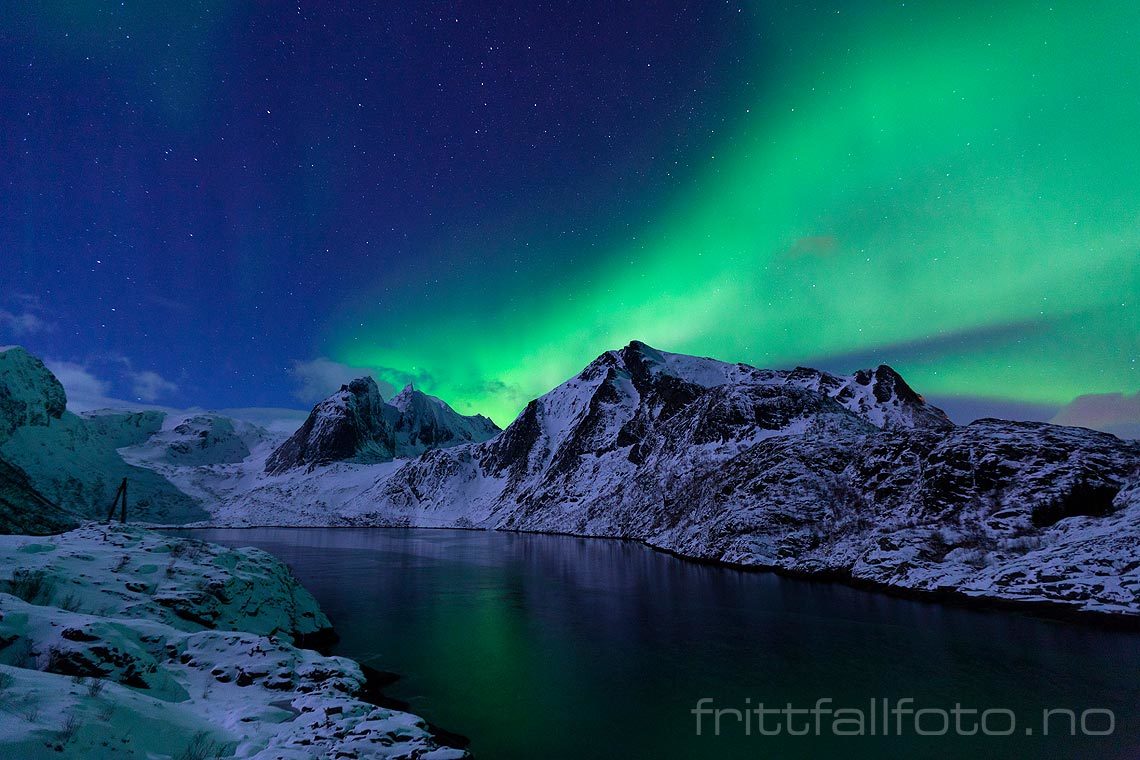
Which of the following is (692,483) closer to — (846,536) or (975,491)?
(846,536)

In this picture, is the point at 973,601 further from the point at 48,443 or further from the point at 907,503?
the point at 48,443

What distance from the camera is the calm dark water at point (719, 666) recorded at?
18000 mm

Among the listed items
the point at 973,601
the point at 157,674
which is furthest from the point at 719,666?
the point at 973,601

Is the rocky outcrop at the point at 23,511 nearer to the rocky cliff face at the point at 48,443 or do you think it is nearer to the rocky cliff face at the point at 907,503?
the rocky cliff face at the point at 907,503

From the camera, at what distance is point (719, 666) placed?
85.3 ft

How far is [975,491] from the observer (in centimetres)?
5447

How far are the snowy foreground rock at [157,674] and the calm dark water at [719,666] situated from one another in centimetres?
435

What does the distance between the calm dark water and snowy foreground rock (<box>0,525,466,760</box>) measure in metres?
4.35

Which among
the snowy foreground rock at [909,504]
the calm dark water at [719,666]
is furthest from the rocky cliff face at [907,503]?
the calm dark water at [719,666]

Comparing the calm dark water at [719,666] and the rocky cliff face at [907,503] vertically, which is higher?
the rocky cliff face at [907,503]

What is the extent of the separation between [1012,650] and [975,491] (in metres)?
32.0

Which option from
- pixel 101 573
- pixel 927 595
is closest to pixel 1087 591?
pixel 927 595

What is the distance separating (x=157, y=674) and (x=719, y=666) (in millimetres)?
23436

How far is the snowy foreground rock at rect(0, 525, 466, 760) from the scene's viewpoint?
10461 millimetres
